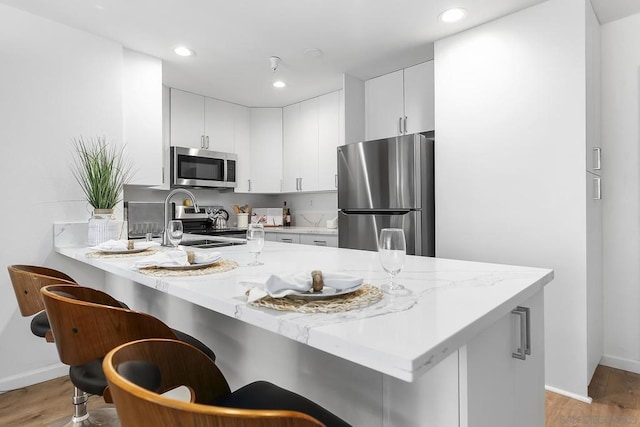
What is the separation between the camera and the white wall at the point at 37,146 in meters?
2.34

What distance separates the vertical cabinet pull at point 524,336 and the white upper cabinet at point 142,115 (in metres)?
2.87

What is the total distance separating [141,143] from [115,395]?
111 inches

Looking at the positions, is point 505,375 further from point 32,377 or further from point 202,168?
point 202,168

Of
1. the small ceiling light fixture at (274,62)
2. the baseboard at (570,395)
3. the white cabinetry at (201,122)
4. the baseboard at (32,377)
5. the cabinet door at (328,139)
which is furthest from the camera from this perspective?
the cabinet door at (328,139)

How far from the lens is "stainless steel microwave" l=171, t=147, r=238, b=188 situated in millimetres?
3818

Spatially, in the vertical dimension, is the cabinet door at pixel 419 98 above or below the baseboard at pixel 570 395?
above

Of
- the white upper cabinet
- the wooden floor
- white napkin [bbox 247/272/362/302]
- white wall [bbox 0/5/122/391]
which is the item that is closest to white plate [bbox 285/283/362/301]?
white napkin [bbox 247/272/362/302]

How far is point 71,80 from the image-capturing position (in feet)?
8.55

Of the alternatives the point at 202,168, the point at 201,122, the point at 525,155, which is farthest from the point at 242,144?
the point at 525,155

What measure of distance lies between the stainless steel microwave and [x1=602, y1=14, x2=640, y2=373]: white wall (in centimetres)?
351

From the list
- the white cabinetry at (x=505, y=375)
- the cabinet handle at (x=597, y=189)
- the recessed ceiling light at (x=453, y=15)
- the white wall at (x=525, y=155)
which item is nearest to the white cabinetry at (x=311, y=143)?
the white wall at (x=525, y=155)

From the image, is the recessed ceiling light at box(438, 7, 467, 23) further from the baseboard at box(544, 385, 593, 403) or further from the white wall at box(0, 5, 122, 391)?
the white wall at box(0, 5, 122, 391)

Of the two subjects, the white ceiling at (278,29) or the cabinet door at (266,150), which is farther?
the cabinet door at (266,150)

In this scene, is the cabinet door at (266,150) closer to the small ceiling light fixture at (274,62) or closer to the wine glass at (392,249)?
the small ceiling light fixture at (274,62)
